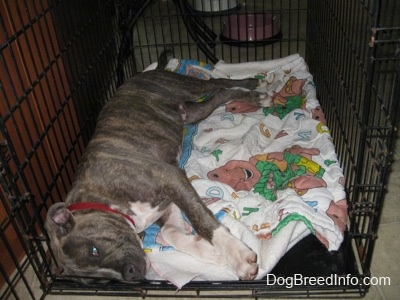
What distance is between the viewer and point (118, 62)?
3.57m

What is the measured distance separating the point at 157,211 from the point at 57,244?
1.85ft

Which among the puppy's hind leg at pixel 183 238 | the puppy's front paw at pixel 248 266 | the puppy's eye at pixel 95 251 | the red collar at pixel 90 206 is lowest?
the puppy's hind leg at pixel 183 238

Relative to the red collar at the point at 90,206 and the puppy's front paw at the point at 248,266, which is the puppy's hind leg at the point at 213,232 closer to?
the puppy's front paw at the point at 248,266

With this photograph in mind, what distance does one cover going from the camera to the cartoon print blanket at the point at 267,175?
7.20 ft

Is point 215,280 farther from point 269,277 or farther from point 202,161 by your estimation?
point 202,161

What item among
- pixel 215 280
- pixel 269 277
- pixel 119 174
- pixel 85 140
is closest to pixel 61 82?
pixel 85 140

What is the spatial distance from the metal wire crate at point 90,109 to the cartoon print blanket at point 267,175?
10 centimetres

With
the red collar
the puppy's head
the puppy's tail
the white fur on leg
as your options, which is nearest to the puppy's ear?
the puppy's head

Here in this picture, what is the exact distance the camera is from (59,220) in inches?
74.4

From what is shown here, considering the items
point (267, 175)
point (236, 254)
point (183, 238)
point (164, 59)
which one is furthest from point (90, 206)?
point (164, 59)

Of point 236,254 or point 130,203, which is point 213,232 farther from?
point 130,203

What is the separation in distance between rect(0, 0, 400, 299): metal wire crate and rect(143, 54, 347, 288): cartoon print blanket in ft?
0.32

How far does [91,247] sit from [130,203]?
362mm

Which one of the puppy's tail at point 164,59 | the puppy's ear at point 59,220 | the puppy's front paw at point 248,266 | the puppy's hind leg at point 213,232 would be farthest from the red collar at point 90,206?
the puppy's tail at point 164,59
